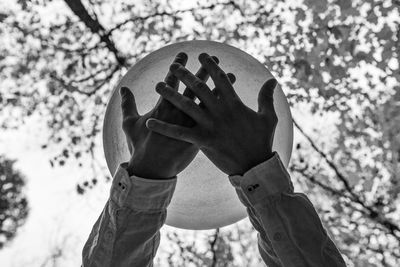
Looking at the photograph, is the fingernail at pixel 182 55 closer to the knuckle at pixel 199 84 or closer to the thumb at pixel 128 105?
the thumb at pixel 128 105

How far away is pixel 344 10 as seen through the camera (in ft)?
13.8

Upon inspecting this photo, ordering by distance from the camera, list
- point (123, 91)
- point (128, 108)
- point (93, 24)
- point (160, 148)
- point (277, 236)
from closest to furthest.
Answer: point (277, 236), point (160, 148), point (128, 108), point (123, 91), point (93, 24)

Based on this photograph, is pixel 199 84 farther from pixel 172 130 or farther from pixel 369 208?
pixel 369 208

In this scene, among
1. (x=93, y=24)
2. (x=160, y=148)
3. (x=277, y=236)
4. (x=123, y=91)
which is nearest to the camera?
(x=277, y=236)

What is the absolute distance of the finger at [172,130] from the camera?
3.84ft

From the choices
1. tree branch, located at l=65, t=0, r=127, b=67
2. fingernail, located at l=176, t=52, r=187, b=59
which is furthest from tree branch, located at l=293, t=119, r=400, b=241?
fingernail, located at l=176, t=52, r=187, b=59

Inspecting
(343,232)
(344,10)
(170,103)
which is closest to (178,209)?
(170,103)

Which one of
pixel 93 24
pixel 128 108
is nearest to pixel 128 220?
pixel 128 108

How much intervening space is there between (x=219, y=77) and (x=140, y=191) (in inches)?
17.2

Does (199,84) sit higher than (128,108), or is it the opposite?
(128,108)

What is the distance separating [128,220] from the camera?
1.33 m

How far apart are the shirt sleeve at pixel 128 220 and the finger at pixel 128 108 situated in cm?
16

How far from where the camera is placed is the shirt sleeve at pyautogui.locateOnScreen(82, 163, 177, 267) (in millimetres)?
1300

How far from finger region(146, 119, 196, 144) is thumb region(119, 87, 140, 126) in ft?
0.73
